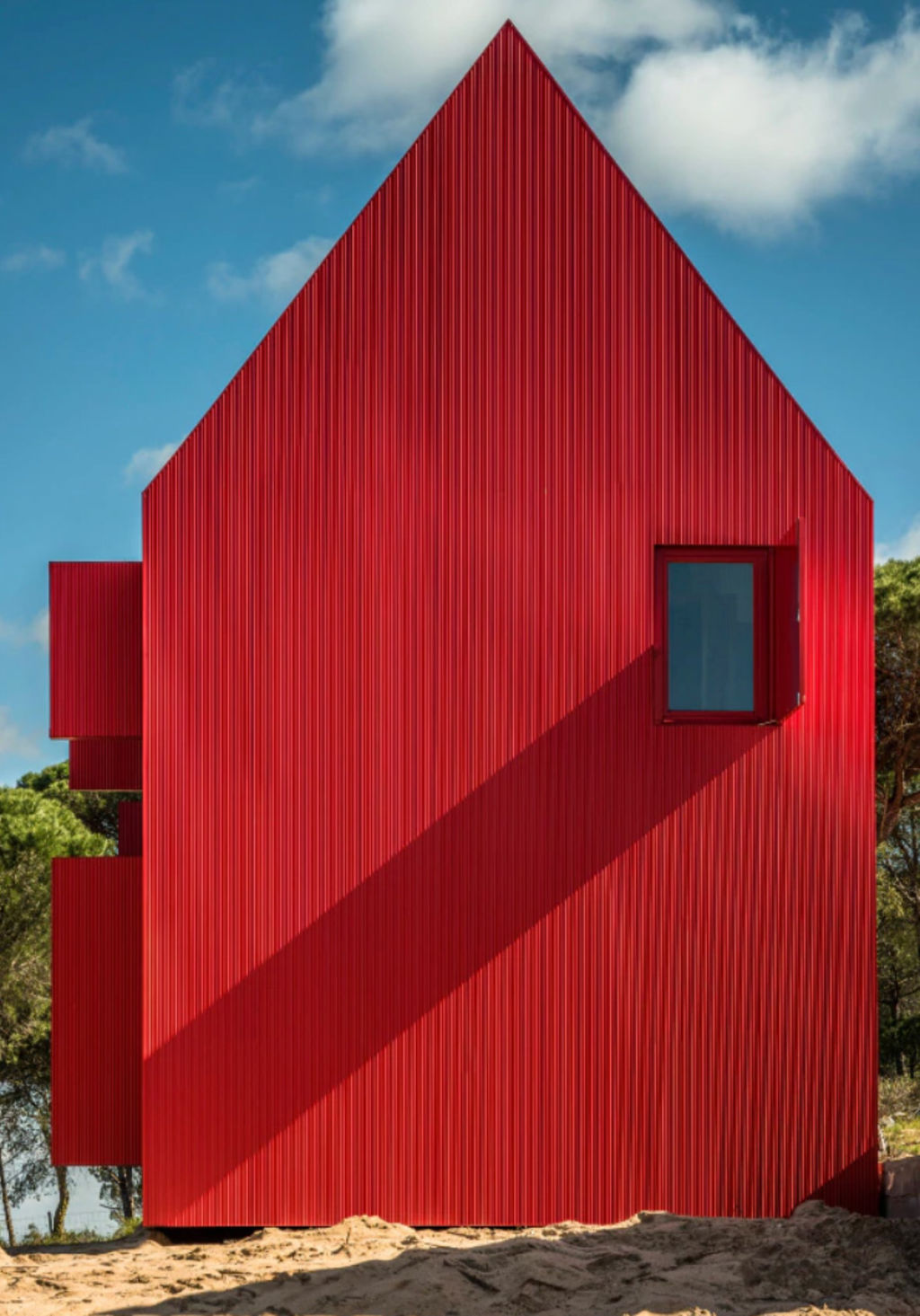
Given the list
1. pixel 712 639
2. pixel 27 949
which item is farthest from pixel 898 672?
pixel 27 949

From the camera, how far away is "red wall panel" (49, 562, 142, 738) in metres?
10.1

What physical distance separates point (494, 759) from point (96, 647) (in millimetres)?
3592

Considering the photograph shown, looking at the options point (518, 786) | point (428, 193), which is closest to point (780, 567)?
point (518, 786)

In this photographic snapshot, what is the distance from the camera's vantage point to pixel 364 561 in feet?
31.1

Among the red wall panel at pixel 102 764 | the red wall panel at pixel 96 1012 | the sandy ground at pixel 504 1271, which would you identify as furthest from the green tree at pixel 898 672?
the red wall panel at pixel 96 1012

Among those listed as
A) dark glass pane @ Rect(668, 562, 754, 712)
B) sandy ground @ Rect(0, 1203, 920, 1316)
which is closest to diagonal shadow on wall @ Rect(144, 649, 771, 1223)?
dark glass pane @ Rect(668, 562, 754, 712)

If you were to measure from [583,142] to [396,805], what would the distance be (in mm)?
5535

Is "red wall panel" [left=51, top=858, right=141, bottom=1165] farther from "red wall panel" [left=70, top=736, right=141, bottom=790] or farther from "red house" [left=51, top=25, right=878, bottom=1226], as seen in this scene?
"red wall panel" [left=70, top=736, right=141, bottom=790]

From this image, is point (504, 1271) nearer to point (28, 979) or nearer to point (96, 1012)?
point (96, 1012)

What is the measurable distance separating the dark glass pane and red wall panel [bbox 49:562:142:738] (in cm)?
450

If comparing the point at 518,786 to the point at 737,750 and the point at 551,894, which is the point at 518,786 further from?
the point at 737,750

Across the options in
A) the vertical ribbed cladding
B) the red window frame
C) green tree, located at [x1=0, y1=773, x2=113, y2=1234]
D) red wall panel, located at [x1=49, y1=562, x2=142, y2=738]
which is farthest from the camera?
green tree, located at [x1=0, y1=773, x2=113, y2=1234]

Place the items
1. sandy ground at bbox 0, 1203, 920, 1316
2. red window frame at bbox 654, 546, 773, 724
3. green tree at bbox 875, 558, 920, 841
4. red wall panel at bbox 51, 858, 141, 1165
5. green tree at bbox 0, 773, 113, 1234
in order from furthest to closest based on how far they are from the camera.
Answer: green tree at bbox 0, 773, 113, 1234, green tree at bbox 875, 558, 920, 841, red wall panel at bbox 51, 858, 141, 1165, red window frame at bbox 654, 546, 773, 724, sandy ground at bbox 0, 1203, 920, 1316

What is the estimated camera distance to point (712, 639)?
934cm
